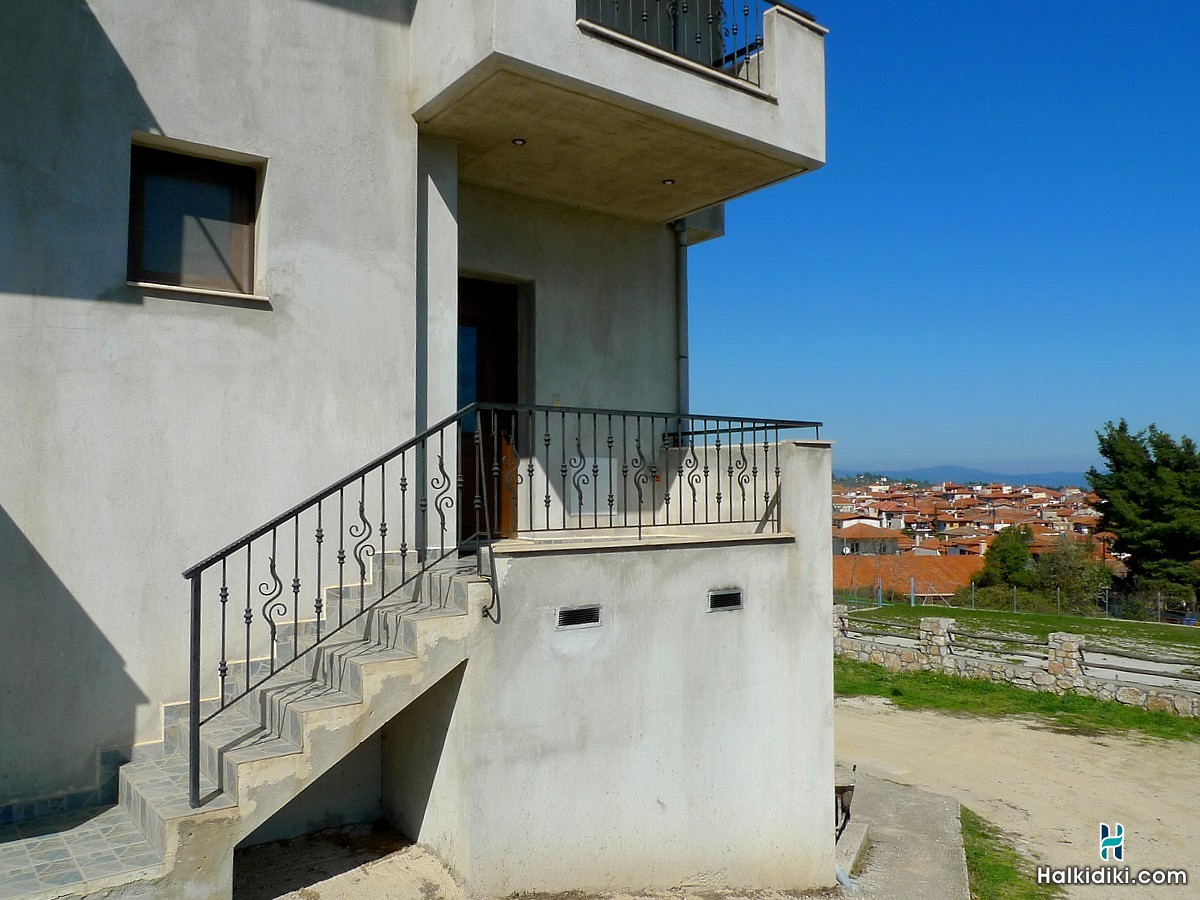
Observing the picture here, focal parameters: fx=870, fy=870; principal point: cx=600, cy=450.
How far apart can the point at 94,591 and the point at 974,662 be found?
19.7m

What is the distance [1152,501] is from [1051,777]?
2932 cm

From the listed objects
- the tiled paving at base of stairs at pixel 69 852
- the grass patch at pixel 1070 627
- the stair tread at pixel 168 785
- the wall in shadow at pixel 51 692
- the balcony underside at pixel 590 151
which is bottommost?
the grass patch at pixel 1070 627

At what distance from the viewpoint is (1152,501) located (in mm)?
37375

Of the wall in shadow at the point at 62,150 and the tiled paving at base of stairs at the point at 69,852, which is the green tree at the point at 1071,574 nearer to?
the tiled paving at base of stairs at the point at 69,852

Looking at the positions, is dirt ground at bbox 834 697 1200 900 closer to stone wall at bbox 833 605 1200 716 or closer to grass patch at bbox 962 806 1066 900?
grass patch at bbox 962 806 1066 900

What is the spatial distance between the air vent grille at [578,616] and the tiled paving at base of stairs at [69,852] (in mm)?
2794

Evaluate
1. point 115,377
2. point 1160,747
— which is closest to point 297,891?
point 115,377

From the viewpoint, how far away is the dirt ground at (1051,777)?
10.6 m

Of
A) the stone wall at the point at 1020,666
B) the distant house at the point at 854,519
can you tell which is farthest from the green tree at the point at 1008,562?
the distant house at the point at 854,519

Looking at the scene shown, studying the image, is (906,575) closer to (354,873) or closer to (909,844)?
(909,844)

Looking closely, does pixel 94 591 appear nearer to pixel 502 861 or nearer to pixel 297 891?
→ pixel 297 891

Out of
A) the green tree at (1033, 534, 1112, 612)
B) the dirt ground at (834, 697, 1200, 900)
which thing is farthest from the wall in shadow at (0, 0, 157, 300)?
the green tree at (1033, 534, 1112, 612)

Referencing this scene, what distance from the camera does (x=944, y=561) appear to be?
51.3 metres

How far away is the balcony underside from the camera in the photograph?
23.4 feet
